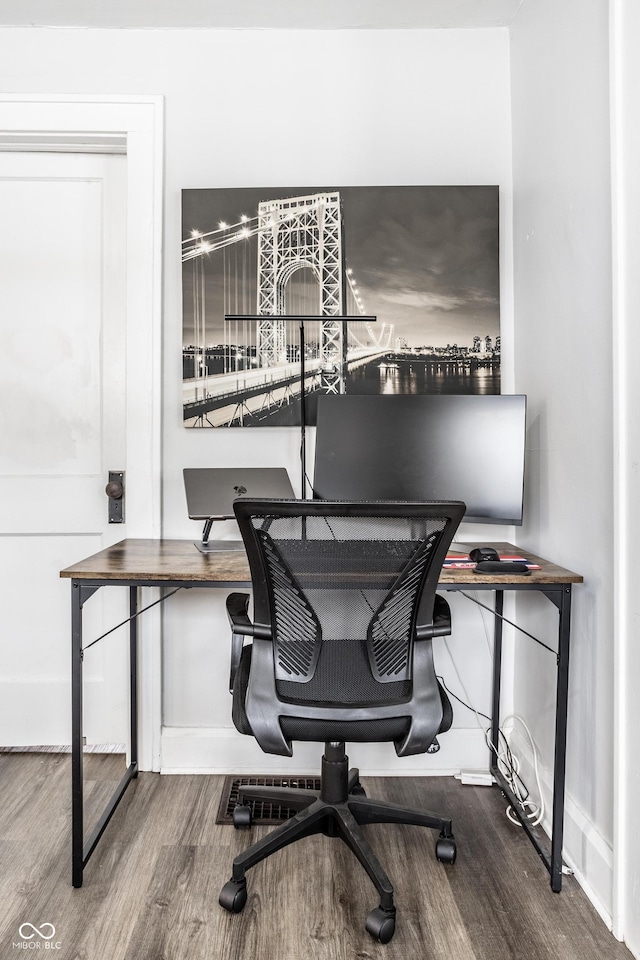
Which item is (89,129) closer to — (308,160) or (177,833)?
(308,160)

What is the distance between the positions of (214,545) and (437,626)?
0.85 metres

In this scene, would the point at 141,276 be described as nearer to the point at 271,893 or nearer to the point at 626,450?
the point at 626,450

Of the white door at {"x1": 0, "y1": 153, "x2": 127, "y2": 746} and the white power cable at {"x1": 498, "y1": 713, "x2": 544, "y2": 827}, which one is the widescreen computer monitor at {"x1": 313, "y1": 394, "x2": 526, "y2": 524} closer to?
the white power cable at {"x1": 498, "y1": 713, "x2": 544, "y2": 827}

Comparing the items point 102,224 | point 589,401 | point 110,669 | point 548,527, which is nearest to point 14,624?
point 110,669

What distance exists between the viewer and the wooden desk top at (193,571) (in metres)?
1.79

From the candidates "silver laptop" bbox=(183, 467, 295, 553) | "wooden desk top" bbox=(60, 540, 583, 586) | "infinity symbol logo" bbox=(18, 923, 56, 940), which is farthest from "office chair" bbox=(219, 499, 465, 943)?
"silver laptop" bbox=(183, 467, 295, 553)

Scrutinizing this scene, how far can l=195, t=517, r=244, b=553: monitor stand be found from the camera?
85.0 inches

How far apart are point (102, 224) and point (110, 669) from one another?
5.53ft

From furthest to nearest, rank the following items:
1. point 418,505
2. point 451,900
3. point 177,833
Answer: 1. point 177,833
2. point 451,900
3. point 418,505

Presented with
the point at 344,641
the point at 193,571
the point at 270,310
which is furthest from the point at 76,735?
the point at 270,310

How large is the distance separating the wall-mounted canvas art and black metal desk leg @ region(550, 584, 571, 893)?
95cm

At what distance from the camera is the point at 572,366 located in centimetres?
196

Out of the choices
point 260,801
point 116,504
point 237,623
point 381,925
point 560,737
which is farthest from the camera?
point 116,504

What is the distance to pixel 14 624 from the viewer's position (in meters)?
2.63
